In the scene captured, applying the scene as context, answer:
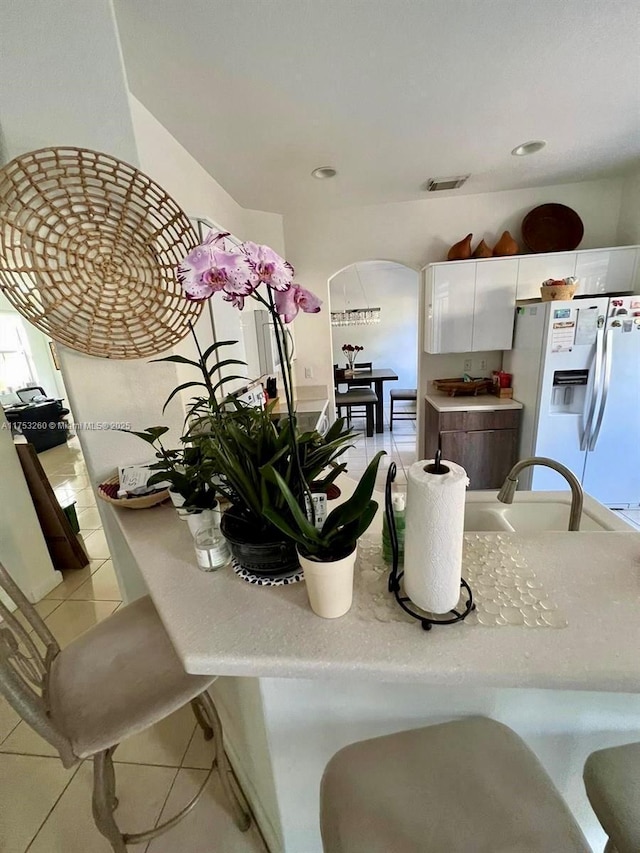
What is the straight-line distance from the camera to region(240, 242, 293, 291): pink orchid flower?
0.58 meters

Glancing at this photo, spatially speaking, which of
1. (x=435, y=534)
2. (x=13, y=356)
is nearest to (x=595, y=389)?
(x=435, y=534)

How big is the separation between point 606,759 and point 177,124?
2884mm

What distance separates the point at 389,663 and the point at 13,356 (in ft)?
30.1

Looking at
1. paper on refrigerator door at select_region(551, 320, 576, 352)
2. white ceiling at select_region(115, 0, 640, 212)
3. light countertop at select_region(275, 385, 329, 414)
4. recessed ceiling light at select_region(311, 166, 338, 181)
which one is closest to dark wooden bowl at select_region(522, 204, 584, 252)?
white ceiling at select_region(115, 0, 640, 212)

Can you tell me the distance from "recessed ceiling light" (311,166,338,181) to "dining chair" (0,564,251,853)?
2895mm

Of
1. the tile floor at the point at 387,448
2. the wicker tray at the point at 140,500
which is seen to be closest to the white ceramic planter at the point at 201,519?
the wicker tray at the point at 140,500

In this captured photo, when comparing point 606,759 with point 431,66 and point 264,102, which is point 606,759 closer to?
point 431,66

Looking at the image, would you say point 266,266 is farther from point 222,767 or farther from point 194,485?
point 222,767

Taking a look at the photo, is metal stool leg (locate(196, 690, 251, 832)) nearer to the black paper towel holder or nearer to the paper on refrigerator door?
the black paper towel holder

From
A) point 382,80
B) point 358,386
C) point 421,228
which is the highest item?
Answer: point 382,80

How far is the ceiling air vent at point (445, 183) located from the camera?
2.87 metres

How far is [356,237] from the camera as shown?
141 inches

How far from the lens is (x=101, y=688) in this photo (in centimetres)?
88

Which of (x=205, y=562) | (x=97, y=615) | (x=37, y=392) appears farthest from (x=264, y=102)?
(x=37, y=392)
